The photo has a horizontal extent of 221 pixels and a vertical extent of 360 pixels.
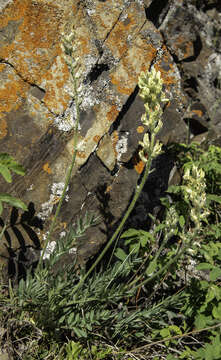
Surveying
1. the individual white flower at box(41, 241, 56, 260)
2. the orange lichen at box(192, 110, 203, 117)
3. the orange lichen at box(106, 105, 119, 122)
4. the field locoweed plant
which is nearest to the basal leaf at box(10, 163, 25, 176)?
the field locoweed plant

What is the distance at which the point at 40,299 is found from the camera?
2180 millimetres

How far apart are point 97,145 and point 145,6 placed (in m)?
1.29

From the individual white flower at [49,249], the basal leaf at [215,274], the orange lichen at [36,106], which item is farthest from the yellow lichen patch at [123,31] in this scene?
the basal leaf at [215,274]

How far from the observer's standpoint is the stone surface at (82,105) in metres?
2.45

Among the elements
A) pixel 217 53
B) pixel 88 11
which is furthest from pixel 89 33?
pixel 217 53

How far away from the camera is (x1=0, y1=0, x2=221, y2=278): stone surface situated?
2.45 m

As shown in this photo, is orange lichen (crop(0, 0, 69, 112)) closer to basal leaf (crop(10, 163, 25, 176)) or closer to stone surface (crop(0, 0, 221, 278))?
stone surface (crop(0, 0, 221, 278))

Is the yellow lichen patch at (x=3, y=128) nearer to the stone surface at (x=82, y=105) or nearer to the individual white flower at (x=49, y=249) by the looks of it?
the stone surface at (x=82, y=105)

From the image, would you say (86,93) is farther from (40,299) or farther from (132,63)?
(40,299)

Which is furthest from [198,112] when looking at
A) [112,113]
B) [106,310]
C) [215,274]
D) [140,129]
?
[106,310]

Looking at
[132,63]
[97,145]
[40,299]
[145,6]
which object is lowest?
[40,299]

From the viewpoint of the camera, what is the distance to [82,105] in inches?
103

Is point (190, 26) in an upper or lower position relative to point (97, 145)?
upper

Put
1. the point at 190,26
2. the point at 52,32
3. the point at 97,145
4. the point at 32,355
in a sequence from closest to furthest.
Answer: the point at 32,355
the point at 52,32
the point at 97,145
the point at 190,26
